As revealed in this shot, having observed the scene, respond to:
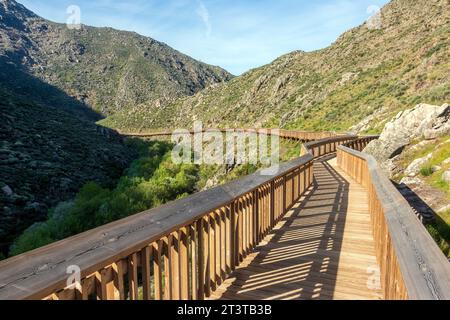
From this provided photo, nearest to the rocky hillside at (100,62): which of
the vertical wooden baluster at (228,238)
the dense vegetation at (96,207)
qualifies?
the dense vegetation at (96,207)

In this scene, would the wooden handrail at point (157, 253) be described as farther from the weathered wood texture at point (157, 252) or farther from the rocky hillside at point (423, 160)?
the rocky hillside at point (423, 160)

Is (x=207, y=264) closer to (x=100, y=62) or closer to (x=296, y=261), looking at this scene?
(x=296, y=261)

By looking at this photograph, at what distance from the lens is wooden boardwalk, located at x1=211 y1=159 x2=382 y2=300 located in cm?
433

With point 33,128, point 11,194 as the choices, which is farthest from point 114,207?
point 33,128

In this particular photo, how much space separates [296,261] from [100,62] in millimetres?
163040

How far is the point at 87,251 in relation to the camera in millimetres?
2062

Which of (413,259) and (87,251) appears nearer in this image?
(87,251)

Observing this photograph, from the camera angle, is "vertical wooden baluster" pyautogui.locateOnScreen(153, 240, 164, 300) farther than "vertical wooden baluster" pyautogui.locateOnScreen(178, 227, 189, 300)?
No

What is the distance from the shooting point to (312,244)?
244 inches

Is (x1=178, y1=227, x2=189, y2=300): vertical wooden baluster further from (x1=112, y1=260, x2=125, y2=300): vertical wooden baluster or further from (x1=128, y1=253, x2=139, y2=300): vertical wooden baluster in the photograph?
(x1=112, y1=260, x2=125, y2=300): vertical wooden baluster

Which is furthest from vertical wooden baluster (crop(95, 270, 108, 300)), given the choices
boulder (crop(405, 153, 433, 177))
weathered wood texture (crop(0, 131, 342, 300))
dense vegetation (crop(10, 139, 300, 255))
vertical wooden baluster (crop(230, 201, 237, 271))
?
dense vegetation (crop(10, 139, 300, 255))

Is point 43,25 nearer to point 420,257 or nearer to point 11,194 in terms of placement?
point 11,194

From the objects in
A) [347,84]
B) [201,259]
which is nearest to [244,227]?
[201,259]
